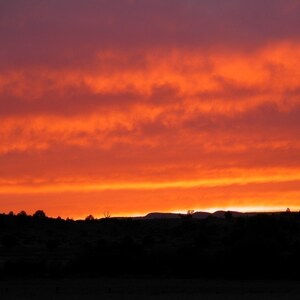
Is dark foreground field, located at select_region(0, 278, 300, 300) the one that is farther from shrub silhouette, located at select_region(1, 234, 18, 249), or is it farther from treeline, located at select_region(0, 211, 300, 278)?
shrub silhouette, located at select_region(1, 234, 18, 249)

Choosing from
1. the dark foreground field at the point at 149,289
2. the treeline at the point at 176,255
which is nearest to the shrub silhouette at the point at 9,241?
the treeline at the point at 176,255

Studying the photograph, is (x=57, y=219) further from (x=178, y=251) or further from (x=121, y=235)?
(x=178, y=251)

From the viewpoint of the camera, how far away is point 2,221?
99.9m

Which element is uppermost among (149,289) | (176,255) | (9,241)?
(9,241)

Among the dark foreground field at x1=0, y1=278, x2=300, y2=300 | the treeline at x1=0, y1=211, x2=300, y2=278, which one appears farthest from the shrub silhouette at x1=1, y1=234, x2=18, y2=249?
the dark foreground field at x1=0, y1=278, x2=300, y2=300

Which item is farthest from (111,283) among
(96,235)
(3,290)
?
(96,235)

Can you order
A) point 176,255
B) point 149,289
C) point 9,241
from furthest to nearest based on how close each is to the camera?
point 9,241 → point 176,255 → point 149,289

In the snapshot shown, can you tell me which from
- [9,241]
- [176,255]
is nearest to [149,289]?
[176,255]

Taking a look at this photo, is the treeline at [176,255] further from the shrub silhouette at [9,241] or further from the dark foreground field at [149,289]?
the dark foreground field at [149,289]

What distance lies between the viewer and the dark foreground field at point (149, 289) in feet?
156

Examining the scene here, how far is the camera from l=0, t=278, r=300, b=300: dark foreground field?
1869 inches

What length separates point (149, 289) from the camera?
5125 cm

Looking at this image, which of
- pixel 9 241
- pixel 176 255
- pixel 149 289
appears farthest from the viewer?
pixel 9 241

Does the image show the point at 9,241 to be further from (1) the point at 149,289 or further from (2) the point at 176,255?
(1) the point at 149,289
